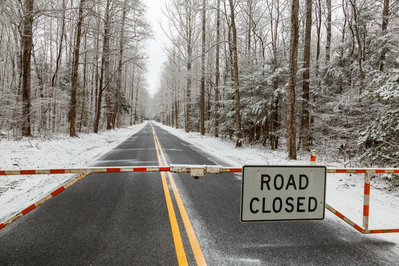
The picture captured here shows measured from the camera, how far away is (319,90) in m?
14.1

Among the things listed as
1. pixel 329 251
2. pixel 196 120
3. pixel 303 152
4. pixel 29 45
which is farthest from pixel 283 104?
pixel 196 120

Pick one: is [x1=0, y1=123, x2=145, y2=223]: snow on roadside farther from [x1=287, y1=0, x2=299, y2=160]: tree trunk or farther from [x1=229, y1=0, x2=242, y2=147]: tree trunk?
[x1=229, y1=0, x2=242, y2=147]: tree trunk

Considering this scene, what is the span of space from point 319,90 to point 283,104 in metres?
2.39

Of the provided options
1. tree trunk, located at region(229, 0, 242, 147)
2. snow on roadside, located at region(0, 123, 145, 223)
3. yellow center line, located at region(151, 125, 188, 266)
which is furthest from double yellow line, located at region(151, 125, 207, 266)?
tree trunk, located at region(229, 0, 242, 147)

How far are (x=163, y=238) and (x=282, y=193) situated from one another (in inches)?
74.1

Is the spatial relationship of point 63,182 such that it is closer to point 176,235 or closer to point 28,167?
point 28,167

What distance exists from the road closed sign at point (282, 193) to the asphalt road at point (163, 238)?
468 millimetres

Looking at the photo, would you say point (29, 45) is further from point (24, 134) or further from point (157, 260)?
point (157, 260)

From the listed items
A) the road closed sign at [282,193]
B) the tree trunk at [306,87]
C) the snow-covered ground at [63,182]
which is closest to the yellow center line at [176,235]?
the road closed sign at [282,193]

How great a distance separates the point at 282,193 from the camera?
320cm

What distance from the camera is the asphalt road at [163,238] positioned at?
286cm

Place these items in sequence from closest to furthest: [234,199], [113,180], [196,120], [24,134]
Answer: [234,199]
[113,180]
[24,134]
[196,120]

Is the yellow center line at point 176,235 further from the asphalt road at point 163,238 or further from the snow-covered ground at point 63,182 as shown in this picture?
the snow-covered ground at point 63,182

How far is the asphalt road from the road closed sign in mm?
468
